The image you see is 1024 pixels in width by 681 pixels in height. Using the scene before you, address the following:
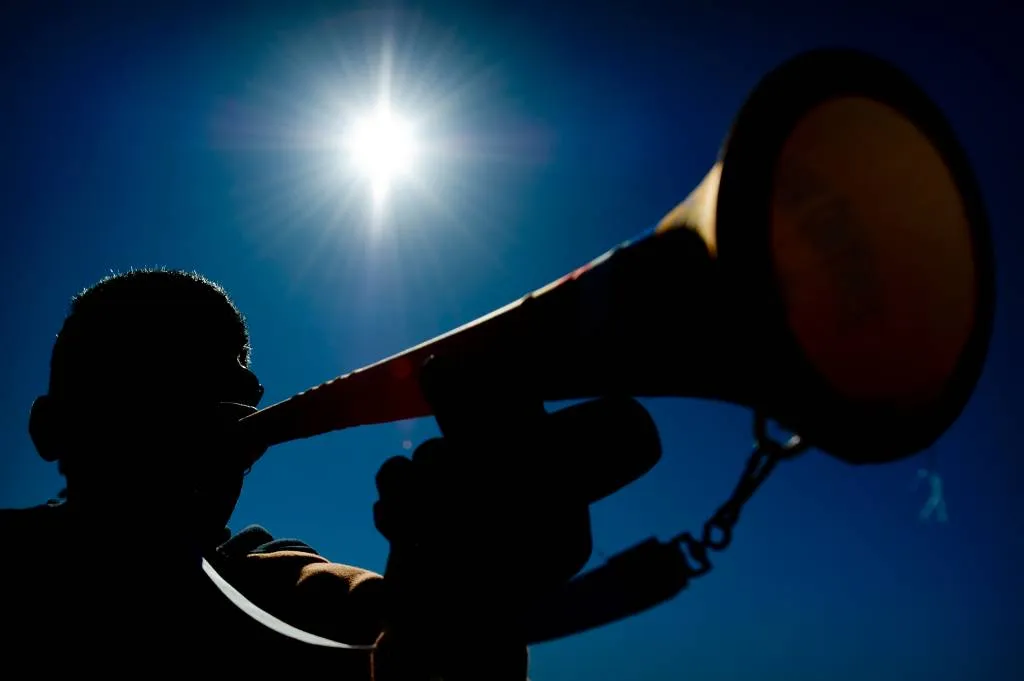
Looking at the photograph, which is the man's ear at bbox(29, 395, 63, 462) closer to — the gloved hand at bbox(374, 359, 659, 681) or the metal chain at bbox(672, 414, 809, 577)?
the gloved hand at bbox(374, 359, 659, 681)

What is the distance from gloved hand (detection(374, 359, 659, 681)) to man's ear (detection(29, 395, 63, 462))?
2.25 metres

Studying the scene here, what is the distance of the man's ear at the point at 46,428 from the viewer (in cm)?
266

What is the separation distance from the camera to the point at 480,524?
1410mm

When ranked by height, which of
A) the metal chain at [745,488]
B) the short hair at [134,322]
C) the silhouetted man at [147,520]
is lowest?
the metal chain at [745,488]

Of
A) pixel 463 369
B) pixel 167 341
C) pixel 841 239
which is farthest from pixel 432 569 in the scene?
pixel 167 341

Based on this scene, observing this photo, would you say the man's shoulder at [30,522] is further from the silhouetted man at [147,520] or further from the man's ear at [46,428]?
the man's ear at [46,428]

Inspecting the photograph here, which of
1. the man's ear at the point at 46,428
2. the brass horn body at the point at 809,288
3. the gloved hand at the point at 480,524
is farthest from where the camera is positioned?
the man's ear at the point at 46,428

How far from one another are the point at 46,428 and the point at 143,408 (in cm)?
60

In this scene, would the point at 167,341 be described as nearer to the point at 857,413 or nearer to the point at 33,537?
the point at 33,537

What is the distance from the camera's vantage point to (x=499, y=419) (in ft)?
4.83

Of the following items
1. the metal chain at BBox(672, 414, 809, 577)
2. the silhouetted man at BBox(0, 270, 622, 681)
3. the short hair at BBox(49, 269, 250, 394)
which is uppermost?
the short hair at BBox(49, 269, 250, 394)

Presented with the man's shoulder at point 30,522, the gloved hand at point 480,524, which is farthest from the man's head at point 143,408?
the gloved hand at point 480,524

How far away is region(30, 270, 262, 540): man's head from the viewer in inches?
100

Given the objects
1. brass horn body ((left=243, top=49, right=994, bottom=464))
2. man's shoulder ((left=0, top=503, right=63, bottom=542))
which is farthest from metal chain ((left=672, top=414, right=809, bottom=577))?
man's shoulder ((left=0, top=503, right=63, bottom=542))
